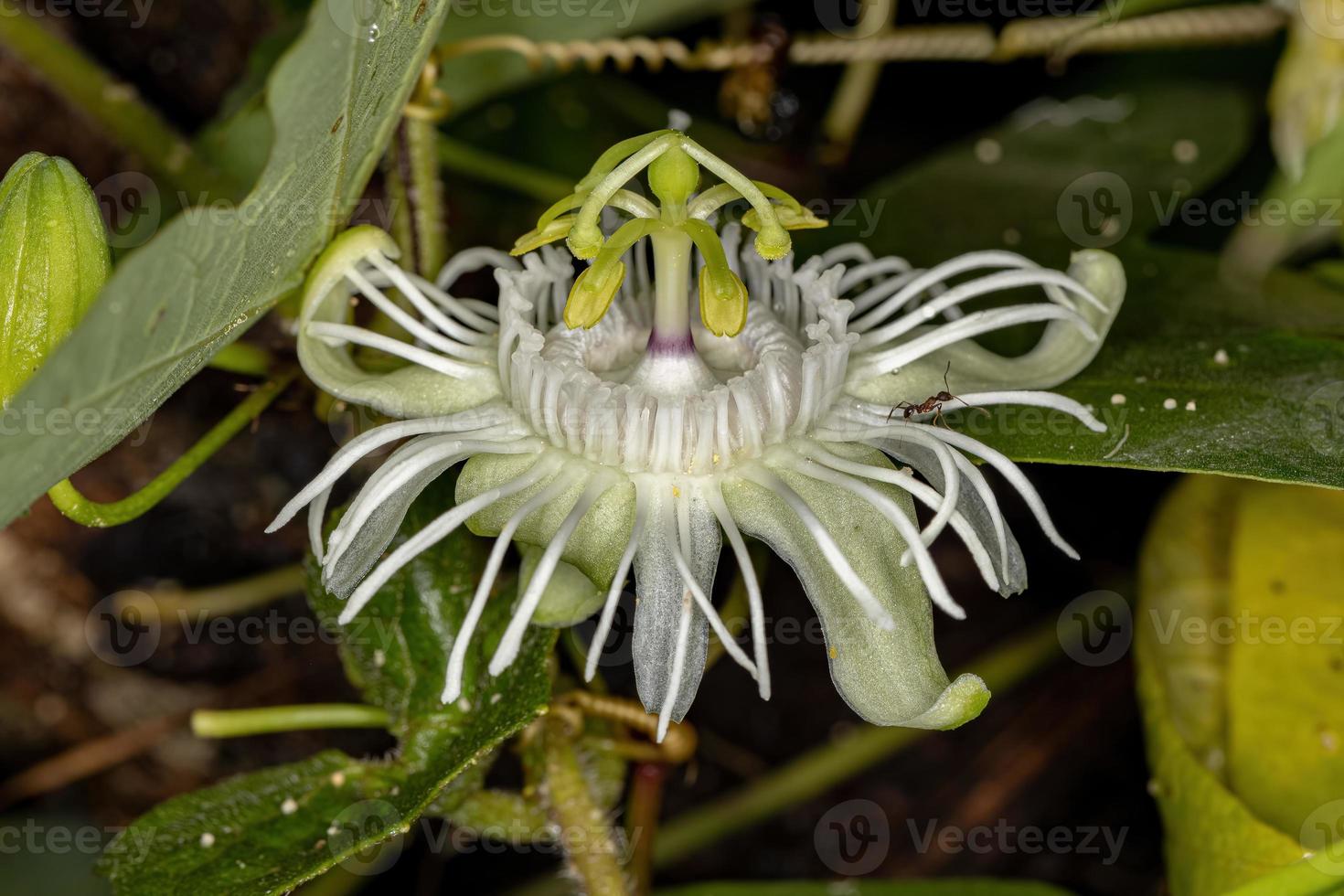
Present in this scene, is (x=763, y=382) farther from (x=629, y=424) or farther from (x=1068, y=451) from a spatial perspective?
(x=1068, y=451)

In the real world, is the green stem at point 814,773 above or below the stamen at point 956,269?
below

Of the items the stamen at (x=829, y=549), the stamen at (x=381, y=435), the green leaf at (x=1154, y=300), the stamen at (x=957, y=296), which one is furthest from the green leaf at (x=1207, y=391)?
the stamen at (x=381, y=435)

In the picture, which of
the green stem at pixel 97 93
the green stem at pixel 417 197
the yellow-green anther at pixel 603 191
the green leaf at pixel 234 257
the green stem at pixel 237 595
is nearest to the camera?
the green leaf at pixel 234 257

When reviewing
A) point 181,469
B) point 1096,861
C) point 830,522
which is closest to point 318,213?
point 181,469

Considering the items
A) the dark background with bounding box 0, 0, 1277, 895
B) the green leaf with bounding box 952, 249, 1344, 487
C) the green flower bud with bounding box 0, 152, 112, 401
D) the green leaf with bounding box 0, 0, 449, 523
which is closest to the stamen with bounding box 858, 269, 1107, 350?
the green leaf with bounding box 952, 249, 1344, 487

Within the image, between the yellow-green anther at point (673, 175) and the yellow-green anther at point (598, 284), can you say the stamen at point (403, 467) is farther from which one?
the yellow-green anther at point (673, 175)

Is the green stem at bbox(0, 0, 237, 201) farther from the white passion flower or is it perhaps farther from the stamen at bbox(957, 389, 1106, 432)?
the stamen at bbox(957, 389, 1106, 432)

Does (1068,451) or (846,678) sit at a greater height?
(1068,451)

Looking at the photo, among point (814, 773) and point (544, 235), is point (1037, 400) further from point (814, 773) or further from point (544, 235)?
point (814, 773)
